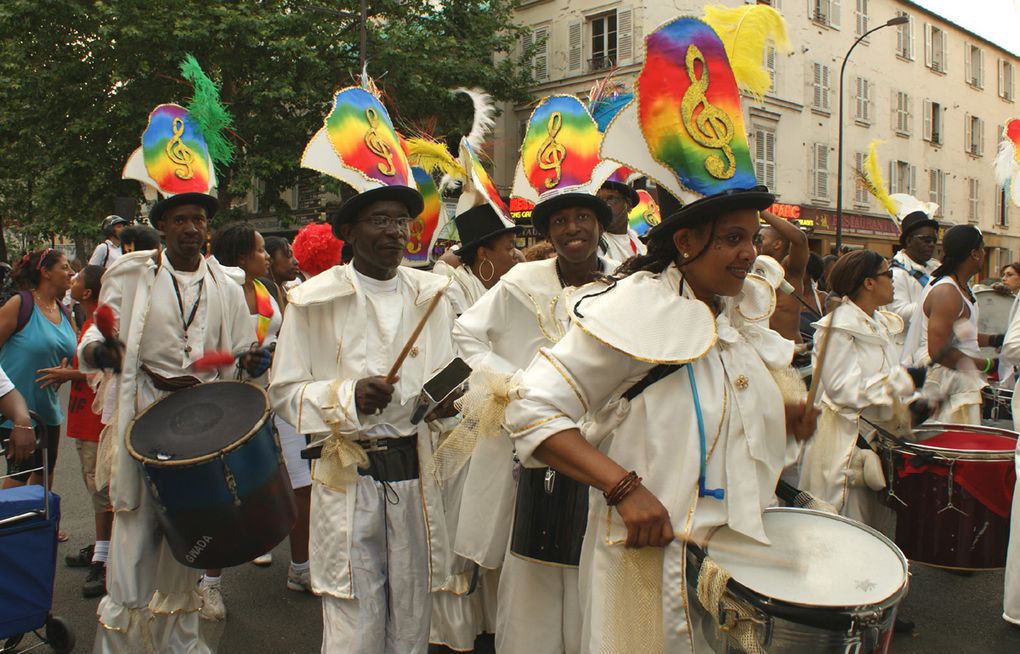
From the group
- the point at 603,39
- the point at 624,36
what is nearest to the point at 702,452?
the point at 624,36

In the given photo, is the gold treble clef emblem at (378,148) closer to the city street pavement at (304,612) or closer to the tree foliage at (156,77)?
the city street pavement at (304,612)

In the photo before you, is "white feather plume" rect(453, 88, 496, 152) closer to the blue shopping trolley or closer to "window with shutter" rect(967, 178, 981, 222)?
the blue shopping trolley

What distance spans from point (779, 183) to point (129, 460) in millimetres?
28448

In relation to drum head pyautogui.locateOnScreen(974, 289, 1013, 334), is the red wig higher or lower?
higher

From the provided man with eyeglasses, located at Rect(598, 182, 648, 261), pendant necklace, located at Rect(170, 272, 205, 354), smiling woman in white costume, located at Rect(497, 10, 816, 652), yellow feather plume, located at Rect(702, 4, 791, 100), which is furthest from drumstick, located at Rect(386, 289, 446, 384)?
man with eyeglasses, located at Rect(598, 182, 648, 261)

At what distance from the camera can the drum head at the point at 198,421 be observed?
329 cm

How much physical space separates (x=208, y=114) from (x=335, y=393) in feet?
8.01

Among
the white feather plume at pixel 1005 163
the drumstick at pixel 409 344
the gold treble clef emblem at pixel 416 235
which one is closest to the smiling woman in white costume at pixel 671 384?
the drumstick at pixel 409 344

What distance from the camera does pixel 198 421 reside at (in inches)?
137

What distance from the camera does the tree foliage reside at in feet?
62.5

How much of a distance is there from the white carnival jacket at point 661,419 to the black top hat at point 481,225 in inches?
117

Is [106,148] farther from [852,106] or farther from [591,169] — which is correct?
[852,106]

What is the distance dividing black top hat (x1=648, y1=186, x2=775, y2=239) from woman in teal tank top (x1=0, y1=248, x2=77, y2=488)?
4771 mm

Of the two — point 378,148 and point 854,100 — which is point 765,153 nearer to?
point 854,100
